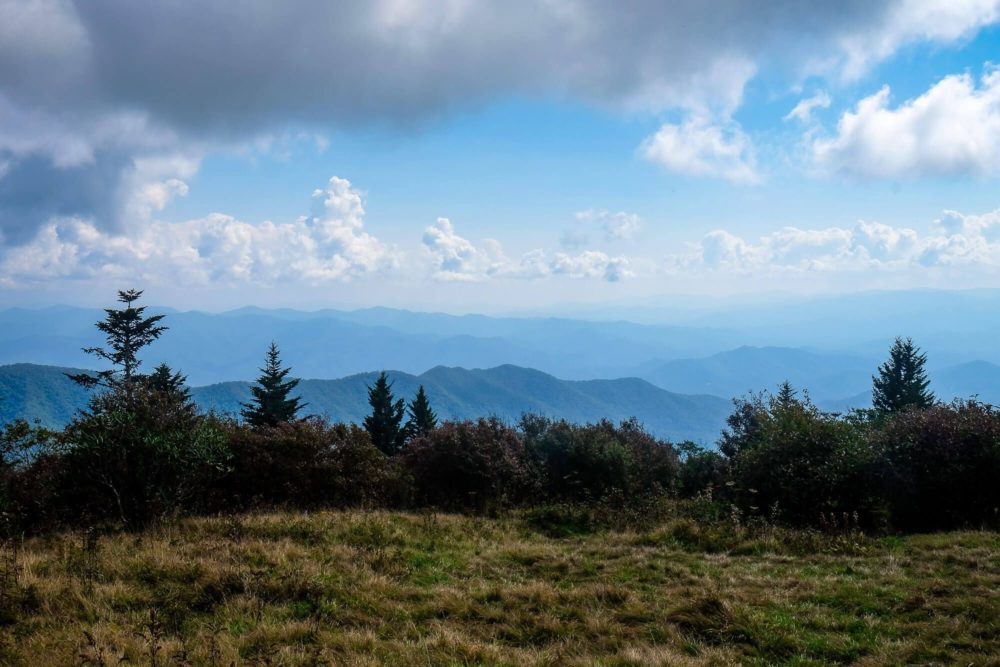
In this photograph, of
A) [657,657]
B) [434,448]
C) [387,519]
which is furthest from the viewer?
[434,448]

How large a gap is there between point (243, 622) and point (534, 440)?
1307 centimetres

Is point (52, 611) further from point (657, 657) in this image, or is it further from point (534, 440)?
point (534, 440)

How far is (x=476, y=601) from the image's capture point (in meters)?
7.23

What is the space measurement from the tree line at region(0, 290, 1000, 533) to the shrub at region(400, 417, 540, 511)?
46 mm

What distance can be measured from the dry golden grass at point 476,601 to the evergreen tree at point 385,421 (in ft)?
130

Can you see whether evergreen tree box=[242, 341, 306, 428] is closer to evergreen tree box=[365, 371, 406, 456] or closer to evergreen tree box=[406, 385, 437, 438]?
evergreen tree box=[365, 371, 406, 456]

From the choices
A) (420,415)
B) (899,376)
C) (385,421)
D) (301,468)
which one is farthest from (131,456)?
(899,376)

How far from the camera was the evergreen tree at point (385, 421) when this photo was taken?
4928cm

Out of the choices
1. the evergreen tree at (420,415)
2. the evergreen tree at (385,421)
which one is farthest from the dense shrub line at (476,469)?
the evergreen tree at (420,415)

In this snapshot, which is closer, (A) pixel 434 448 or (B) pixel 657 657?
(B) pixel 657 657

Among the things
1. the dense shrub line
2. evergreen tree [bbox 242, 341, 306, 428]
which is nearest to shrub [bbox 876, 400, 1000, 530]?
the dense shrub line

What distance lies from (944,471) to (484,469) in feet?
37.9

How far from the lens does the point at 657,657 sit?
550 centimetres

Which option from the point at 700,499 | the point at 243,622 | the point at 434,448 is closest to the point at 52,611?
the point at 243,622
